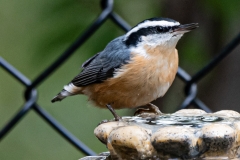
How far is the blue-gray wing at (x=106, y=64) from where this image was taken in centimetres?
184

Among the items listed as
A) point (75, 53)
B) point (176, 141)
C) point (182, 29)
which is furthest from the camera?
point (75, 53)

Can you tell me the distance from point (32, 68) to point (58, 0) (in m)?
0.31

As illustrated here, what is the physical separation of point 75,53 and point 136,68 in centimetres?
43

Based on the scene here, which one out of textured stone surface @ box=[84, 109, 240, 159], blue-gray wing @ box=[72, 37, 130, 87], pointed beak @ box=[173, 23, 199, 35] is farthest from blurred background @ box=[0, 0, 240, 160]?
textured stone surface @ box=[84, 109, 240, 159]

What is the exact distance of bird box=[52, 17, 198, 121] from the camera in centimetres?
178

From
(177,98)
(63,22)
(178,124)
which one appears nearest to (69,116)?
(63,22)

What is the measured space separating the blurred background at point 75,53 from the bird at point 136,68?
4.9 inches

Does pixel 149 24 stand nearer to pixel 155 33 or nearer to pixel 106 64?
pixel 155 33

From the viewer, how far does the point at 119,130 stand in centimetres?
119

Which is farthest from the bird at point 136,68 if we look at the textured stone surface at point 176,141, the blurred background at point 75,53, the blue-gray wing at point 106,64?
the textured stone surface at point 176,141

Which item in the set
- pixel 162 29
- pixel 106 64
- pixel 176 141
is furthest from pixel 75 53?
pixel 176 141

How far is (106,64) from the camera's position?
6.09 ft

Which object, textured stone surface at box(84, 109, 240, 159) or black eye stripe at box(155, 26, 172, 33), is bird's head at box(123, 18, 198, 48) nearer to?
black eye stripe at box(155, 26, 172, 33)

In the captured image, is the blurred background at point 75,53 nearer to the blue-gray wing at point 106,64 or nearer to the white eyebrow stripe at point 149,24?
the blue-gray wing at point 106,64
